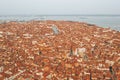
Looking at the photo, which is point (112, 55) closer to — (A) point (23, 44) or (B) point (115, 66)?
(B) point (115, 66)

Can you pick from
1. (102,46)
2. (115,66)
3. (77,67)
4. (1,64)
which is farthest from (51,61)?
(102,46)

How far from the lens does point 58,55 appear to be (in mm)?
14617

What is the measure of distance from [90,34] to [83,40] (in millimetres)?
2652

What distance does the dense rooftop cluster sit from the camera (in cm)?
1179

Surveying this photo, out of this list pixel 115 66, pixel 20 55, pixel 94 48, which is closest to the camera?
pixel 115 66

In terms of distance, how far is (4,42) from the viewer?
17.2 metres

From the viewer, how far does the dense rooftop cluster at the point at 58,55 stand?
1179 cm

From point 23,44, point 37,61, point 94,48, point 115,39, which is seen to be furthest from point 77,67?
point 115,39

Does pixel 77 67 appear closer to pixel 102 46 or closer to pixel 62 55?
pixel 62 55

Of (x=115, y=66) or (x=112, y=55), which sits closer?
(x=115, y=66)

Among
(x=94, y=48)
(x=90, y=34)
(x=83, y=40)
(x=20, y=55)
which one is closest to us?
(x=20, y=55)

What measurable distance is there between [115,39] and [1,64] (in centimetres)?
1120

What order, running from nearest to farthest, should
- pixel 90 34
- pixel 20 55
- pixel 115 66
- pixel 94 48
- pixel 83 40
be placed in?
pixel 115 66, pixel 20 55, pixel 94 48, pixel 83 40, pixel 90 34

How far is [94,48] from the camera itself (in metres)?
16.2
